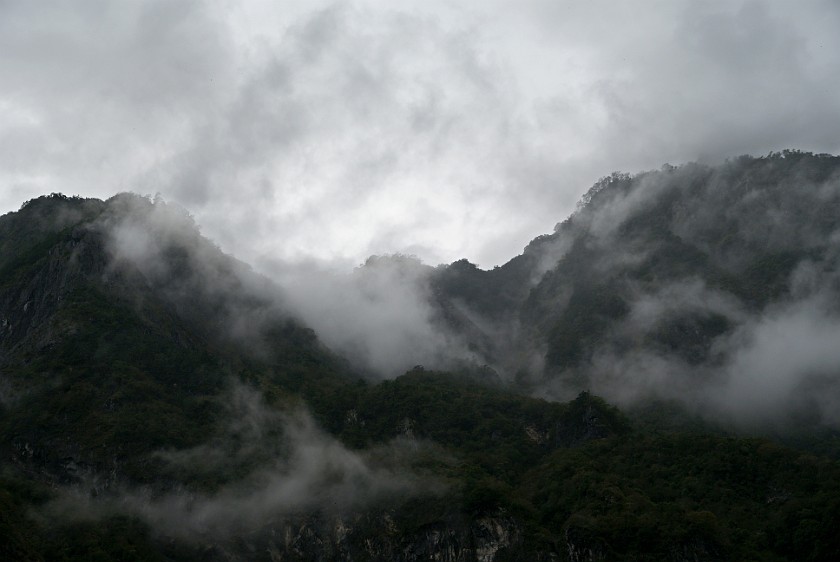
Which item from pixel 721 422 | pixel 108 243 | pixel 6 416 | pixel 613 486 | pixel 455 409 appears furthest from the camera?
pixel 108 243

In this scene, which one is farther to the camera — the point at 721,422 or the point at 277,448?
the point at 721,422

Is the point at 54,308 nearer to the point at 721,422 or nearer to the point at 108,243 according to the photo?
the point at 108,243

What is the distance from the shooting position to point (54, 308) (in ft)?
550

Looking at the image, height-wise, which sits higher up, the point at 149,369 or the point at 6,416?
the point at 149,369

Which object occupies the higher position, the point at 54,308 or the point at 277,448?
the point at 54,308

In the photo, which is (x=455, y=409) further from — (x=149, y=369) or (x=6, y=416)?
(x=6, y=416)

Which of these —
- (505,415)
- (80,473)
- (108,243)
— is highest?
(108,243)

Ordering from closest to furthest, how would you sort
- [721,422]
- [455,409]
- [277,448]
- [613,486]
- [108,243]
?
[613,486]
[277,448]
[721,422]
[455,409]
[108,243]

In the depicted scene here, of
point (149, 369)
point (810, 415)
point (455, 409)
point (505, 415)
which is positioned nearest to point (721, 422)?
point (810, 415)

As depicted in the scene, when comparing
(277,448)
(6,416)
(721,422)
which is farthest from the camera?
(721,422)

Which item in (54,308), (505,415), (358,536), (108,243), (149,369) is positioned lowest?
(358,536)

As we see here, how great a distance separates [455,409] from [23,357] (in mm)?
88224

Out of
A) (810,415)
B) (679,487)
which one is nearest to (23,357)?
(679,487)

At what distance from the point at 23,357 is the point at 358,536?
7586 centimetres
